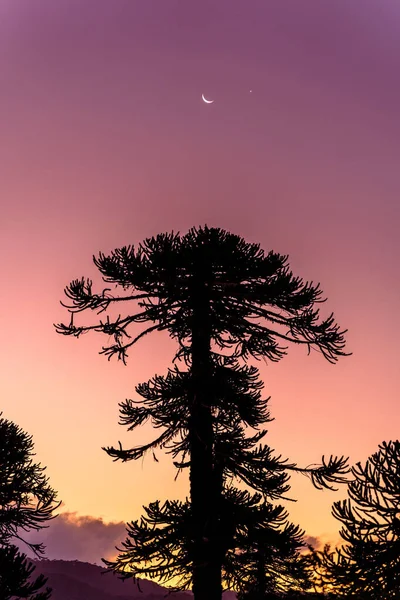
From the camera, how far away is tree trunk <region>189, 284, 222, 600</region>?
10273 millimetres

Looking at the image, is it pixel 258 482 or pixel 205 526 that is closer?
pixel 205 526

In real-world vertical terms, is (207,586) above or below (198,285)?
below

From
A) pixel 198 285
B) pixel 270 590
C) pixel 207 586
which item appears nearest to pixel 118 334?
pixel 198 285

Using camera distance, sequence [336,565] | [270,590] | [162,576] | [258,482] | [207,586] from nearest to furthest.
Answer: [336,565], [207,586], [162,576], [258,482], [270,590]

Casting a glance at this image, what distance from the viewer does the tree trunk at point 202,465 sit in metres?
10.3

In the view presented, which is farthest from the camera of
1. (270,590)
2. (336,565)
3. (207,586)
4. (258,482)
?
(270,590)

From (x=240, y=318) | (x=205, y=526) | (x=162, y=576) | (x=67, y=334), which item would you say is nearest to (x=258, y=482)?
(x=205, y=526)

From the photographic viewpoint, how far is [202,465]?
10.9 m

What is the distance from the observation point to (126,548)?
35.2 ft

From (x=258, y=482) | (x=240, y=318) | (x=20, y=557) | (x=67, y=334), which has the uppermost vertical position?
(x=240, y=318)

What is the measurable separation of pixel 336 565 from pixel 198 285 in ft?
19.2

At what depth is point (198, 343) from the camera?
455 inches

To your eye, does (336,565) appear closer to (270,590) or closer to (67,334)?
(67,334)

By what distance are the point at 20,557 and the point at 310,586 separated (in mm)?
6236
